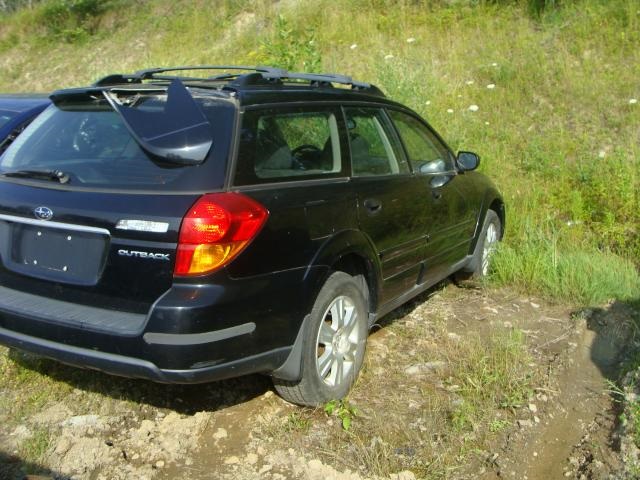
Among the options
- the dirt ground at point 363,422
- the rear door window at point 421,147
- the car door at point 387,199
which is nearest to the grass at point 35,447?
the dirt ground at point 363,422

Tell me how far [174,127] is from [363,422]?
6.04ft

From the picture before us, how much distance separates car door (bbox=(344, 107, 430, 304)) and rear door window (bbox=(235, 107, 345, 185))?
16 cm

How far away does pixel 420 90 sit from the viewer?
9.15m

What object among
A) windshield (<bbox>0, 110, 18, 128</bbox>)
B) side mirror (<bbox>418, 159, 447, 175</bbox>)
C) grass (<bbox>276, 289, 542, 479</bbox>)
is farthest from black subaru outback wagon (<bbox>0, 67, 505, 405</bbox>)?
windshield (<bbox>0, 110, 18, 128</bbox>)

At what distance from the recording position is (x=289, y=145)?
3535 millimetres

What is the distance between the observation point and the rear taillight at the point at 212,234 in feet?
9.32

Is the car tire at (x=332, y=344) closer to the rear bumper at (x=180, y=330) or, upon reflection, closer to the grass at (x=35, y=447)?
the rear bumper at (x=180, y=330)

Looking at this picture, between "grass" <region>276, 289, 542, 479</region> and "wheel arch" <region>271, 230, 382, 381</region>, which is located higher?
"wheel arch" <region>271, 230, 382, 381</region>

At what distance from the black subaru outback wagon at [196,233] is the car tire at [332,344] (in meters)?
0.01

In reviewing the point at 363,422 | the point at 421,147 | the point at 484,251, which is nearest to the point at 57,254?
the point at 363,422

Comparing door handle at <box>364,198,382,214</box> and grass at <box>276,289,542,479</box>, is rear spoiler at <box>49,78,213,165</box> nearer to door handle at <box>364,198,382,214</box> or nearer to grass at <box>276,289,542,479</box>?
door handle at <box>364,198,382,214</box>

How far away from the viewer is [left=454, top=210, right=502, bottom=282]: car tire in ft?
19.2

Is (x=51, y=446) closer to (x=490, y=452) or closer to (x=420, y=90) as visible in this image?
(x=490, y=452)

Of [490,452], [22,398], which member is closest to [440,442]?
[490,452]
